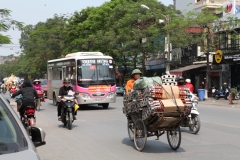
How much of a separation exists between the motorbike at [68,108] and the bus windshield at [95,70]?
729 centimetres

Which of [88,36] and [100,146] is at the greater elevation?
[88,36]

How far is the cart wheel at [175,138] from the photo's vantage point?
356 inches

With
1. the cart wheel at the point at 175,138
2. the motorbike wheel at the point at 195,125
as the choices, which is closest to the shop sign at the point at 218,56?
the motorbike wheel at the point at 195,125

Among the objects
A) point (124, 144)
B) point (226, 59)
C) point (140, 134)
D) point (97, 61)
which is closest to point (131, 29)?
point (226, 59)

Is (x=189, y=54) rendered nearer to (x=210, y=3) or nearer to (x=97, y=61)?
(x=210, y=3)

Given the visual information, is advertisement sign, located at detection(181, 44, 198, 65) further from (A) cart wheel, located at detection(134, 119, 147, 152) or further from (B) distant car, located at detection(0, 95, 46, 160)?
(B) distant car, located at detection(0, 95, 46, 160)

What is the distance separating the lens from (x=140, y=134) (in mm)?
9305

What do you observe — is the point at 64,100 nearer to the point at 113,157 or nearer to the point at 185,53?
the point at 113,157

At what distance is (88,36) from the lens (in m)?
51.4

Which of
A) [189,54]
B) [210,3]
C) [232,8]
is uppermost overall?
[210,3]

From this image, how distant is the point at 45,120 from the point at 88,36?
1397 inches

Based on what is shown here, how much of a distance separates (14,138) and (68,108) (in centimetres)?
949

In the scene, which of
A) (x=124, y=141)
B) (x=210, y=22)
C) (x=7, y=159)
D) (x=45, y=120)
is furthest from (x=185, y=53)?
(x=7, y=159)

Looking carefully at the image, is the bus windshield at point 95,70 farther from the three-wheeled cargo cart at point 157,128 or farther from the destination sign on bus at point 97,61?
the three-wheeled cargo cart at point 157,128
